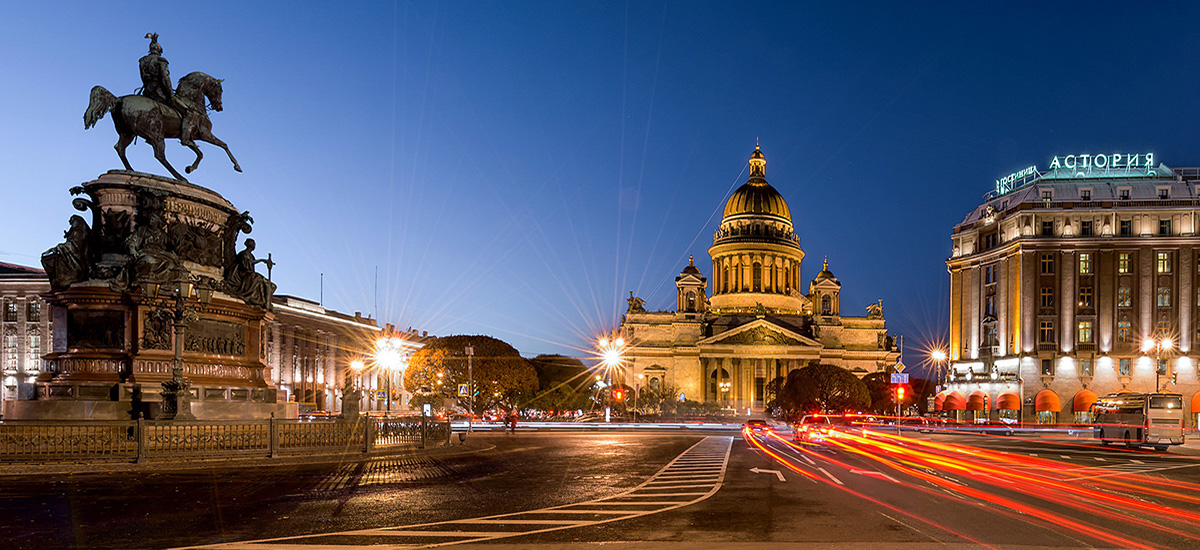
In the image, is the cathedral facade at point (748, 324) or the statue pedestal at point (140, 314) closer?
the statue pedestal at point (140, 314)

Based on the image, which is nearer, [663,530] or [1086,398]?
[663,530]

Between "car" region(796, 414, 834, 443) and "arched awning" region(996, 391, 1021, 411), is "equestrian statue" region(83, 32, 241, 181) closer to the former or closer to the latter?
"car" region(796, 414, 834, 443)

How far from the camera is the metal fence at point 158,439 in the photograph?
2061 centimetres

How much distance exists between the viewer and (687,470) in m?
24.6

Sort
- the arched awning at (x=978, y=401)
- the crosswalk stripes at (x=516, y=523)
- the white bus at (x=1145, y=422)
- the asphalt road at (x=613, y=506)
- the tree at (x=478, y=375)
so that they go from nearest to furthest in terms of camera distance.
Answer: the crosswalk stripes at (x=516, y=523) → the asphalt road at (x=613, y=506) → the white bus at (x=1145, y=422) → the arched awning at (x=978, y=401) → the tree at (x=478, y=375)

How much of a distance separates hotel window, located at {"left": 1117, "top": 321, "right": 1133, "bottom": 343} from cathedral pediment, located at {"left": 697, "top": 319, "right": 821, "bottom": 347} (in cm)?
5060

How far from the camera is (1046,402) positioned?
252 feet

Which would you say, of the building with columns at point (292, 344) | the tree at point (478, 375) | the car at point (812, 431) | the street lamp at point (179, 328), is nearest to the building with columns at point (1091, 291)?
the car at point (812, 431)

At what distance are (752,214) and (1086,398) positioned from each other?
71.4 m

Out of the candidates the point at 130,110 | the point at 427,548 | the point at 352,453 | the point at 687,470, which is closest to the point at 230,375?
the point at 352,453

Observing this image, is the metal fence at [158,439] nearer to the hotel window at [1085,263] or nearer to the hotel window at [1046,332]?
the hotel window at [1046,332]

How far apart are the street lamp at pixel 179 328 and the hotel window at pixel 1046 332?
74.8 m

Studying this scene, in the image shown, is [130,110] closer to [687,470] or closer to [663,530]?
[687,470]

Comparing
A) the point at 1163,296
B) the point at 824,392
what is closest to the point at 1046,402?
the point at 1163,296
